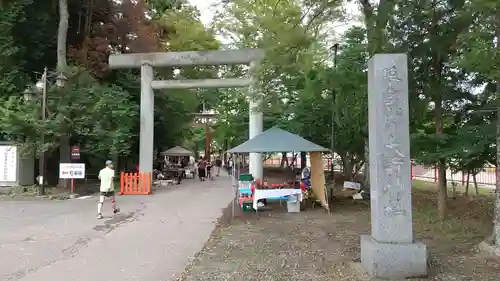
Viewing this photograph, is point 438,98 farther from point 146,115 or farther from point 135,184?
point 146,115

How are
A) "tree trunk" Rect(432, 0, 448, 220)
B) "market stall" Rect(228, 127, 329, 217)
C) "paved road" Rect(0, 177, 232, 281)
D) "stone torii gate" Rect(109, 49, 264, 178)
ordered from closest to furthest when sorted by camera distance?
"paved road" Rect(0, 177, 232, 281), "tree trunk" Rect(432, 0, 448, 220), "market stall" Rect(228, 127, 329, 217), "stone torii gate" Rect(109, 49, 264, 178)

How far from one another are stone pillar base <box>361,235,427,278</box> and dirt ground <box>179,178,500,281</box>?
0.22 meters

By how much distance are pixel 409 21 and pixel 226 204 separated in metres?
8.07

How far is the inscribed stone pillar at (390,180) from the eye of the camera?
18.5ft

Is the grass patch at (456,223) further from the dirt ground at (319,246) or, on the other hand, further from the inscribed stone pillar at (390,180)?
the inscribed stone pillar at (390,180)

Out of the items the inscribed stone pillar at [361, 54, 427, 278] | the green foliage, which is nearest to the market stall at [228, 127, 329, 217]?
the inscribed stone pillar at [361, 54, 427, 278]

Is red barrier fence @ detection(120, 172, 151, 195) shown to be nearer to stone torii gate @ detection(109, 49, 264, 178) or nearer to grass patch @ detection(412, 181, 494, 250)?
stone torii gate @ detection(109, 49, 264, 178)

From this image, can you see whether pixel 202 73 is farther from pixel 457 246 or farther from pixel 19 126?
pixel 457 246

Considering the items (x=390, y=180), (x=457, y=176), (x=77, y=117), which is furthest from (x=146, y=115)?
(x=457, y=176)

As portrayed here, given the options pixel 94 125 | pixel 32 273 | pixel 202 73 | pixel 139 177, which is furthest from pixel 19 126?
pixel 202 73

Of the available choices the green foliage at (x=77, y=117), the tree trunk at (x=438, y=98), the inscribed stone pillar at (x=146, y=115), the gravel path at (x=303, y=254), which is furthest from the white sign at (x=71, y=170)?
the tree trunk at (x=438, y=98)

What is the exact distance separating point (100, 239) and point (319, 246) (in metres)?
4.23

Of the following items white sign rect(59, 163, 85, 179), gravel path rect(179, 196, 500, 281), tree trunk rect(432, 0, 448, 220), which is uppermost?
tree trunk rect(432, 0, 448, 220)

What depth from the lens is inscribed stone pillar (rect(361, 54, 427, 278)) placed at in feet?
18.5
